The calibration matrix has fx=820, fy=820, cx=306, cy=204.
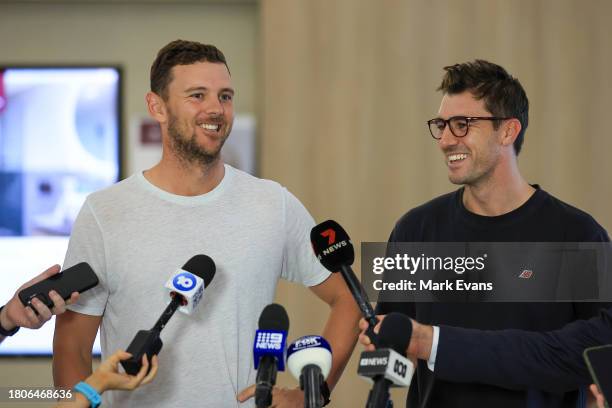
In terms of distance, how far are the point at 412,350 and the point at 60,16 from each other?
3754mm

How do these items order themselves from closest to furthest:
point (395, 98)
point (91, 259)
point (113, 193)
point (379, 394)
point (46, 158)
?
point (379, 394)
point (91, 259)
point (113, 193)
point (395, 98)
point (46, 158)

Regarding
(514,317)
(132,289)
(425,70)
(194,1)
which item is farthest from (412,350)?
(194,1)

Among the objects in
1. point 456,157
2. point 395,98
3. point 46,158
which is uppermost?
point 395,98

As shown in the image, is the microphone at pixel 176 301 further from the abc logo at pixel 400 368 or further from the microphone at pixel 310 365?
the abc logo at pixel 400 368

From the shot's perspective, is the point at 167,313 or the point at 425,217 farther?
the point at 425,217

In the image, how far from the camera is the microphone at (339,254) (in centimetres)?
160

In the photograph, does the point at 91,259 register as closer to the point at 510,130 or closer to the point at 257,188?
the point at 257,188

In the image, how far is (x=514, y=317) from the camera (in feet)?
6.47

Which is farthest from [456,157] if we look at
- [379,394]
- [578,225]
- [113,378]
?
[113,378]

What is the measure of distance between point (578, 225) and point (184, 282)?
97cm

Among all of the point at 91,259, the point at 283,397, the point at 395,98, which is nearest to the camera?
the point at 283,397

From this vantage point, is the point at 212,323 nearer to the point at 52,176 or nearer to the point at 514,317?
the point at 514,317

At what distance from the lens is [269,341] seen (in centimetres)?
146

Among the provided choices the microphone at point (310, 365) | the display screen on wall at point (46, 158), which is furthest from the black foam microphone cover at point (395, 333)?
the display screen on wall at point (46, 158)
